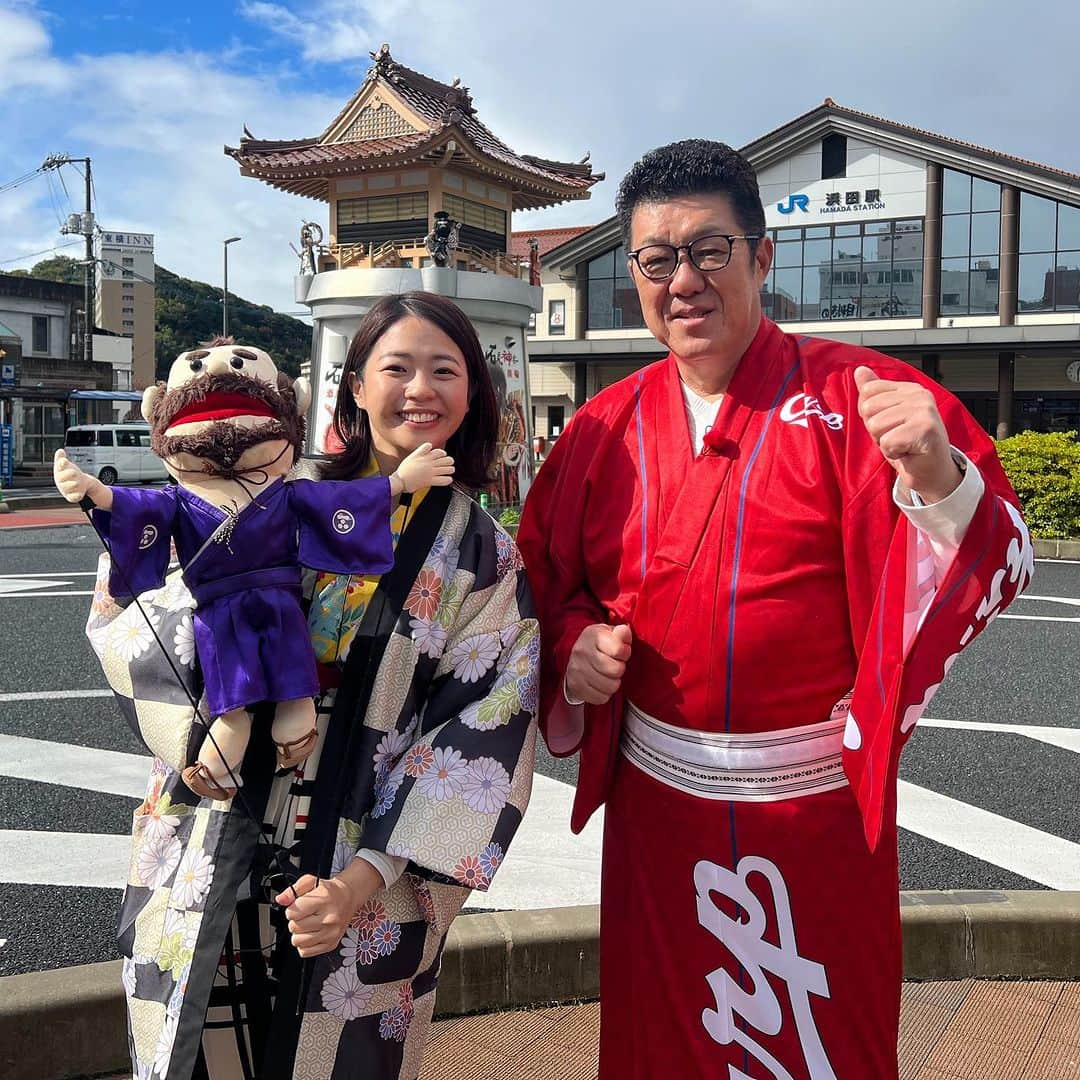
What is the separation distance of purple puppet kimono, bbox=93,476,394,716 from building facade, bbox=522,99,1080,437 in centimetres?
2213

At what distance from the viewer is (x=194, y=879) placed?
1647 millimetres

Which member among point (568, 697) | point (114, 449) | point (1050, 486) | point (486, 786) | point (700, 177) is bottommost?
point (486, 786)

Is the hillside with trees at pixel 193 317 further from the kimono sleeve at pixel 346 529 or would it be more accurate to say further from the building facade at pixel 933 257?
the kimono sleeve at pixel 346 529

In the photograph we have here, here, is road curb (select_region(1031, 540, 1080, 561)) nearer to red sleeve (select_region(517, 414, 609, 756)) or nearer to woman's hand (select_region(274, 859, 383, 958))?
red sleeve (select_region(517, 414, 609, 756))

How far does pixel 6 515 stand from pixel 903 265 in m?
20.6

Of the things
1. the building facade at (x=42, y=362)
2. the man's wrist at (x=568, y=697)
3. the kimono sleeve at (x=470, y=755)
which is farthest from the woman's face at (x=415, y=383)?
the building facade at (x=42, y=362)

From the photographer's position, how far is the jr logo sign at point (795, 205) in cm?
2517

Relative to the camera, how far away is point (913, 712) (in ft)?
5.44

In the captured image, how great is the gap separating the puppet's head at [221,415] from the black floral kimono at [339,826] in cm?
24

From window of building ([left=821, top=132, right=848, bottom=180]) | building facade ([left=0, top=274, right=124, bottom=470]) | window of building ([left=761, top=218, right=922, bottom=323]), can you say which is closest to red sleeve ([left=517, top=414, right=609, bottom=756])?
window of building ([left=761, top=218, right=922, bottom=323])

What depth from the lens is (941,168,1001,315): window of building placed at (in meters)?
23.5

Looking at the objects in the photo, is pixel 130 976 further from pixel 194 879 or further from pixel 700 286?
pixel 700 286

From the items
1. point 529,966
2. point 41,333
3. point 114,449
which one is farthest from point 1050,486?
point 41,333

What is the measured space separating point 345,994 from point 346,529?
0.76 m
